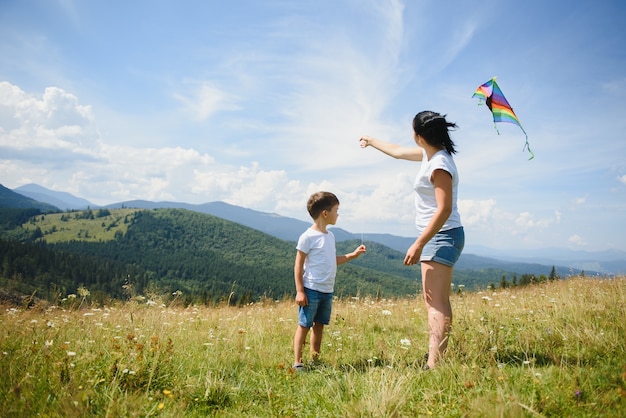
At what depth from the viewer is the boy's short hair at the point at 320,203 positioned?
174 inches

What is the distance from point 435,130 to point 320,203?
1557mm

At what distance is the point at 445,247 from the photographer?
136 inches

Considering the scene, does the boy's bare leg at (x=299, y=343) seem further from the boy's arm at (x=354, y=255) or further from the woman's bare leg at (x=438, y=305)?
the woman's bare leg at (x=438, y=305)

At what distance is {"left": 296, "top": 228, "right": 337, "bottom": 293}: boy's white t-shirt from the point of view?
4.24m

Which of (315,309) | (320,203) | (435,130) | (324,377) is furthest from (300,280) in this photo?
(435,130)

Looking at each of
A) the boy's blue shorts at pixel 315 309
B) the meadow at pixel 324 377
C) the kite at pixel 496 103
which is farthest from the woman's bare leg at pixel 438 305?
the kite at pixel 496 103

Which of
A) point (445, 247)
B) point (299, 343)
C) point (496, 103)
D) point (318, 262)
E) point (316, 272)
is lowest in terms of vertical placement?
point (299, 343)

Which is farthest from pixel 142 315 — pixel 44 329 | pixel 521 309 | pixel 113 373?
pixel 521 309

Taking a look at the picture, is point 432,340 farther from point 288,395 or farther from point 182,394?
point 182,394

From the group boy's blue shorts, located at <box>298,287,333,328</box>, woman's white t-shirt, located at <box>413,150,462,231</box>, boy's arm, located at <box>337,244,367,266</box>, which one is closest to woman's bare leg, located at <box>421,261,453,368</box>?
woman's white t-shirt, located at <box>413,150,462,231</box>

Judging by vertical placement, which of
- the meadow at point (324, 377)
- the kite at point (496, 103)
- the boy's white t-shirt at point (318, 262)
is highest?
the kite at point (496, 103)

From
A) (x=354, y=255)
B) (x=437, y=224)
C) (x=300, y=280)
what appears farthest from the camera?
(x=354, y=255)

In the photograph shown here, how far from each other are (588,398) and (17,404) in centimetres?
398

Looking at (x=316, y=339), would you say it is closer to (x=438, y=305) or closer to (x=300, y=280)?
(x=300, y=280)
